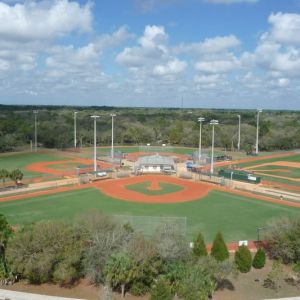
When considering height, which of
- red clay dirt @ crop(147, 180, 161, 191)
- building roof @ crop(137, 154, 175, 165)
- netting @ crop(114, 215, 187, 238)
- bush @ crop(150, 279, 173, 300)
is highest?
building roof @ crop(137, 154, 175, 165)

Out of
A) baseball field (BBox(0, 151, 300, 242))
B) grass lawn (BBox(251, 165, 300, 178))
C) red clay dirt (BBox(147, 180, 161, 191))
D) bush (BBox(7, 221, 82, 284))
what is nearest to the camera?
bush (BBox(7, 221, 82, 284))

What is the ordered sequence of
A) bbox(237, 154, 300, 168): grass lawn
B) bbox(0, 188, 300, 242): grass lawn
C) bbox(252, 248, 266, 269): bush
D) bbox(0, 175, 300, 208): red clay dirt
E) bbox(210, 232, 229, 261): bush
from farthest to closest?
bbox(237, 154, 300, 168): grass lawn, bbox(0, 175, 300, 208): red clay dirt, bbox(0, 188, 300, 242): grass lawn, bbox(252, 248, 266, 269): bush, bbox(210, 232, 229, 261): bush

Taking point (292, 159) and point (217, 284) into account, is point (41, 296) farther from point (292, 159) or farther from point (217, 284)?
point (292, 159)

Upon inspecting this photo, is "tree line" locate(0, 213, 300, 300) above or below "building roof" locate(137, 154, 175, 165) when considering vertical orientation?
below

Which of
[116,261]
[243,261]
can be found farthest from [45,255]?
[243,261]

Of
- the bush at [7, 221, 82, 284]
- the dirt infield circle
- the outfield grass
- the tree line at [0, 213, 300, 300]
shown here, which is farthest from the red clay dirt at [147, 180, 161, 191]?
the bush at [7, 221, 82, 284]

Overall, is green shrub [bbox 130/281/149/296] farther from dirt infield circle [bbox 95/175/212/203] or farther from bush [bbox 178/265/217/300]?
dirt infield circle [bbox 95/175/212/203]

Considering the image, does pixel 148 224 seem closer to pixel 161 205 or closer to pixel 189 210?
pixel 189 210

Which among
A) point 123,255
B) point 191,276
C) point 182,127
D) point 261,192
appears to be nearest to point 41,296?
point 123,255

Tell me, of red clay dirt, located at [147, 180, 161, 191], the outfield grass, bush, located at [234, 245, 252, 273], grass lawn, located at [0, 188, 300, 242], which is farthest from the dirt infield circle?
bush, located at [234, 245, 252, 273]

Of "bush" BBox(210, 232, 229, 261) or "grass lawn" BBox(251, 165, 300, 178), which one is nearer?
"bush" BBox(210, 232, 229, 261)
